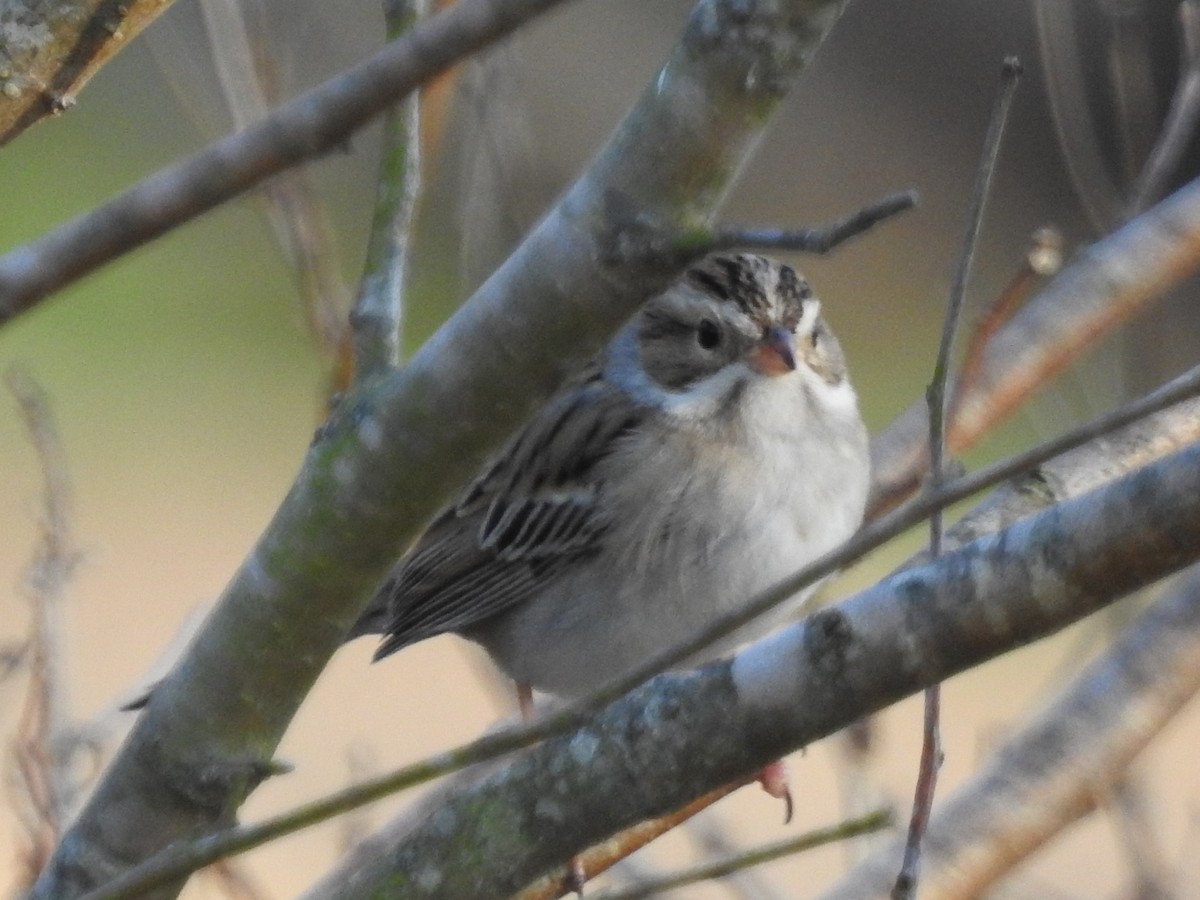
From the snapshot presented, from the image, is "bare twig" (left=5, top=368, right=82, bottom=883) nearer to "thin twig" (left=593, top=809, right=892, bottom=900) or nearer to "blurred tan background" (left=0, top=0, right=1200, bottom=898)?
"thin twig" (left=593, top=809, right=892, bottom=900)

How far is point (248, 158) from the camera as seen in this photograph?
153 cm

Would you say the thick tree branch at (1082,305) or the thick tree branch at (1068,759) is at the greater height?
the thick tree branch at (1082,305)

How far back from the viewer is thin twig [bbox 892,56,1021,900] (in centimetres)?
200

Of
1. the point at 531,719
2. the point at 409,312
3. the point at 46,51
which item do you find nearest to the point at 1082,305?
the point at 531,719

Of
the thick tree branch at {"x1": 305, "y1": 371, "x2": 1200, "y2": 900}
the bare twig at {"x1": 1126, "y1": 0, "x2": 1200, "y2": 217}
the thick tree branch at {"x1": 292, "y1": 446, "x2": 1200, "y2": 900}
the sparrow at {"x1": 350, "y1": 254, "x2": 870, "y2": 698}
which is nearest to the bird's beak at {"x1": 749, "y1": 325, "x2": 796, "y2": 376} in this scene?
the sparrow at {"x1": 350, "y1": 254, "x2": 870, "y2": 698}

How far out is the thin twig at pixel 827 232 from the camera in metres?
1.70

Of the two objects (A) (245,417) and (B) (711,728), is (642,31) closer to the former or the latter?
(A) (245,417)

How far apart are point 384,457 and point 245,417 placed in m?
8.28

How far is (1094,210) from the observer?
4.00 meters

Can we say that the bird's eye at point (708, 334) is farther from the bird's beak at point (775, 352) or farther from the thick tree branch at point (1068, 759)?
the thick tree branch at point (1068, 759)

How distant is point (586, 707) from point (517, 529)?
2.65 meters

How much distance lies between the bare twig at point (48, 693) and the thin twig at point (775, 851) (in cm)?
134

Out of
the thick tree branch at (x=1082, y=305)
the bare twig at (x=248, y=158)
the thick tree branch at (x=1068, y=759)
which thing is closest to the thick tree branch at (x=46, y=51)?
the bare twig at (x=248, y=158)

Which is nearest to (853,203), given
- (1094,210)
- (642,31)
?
(642,31)
